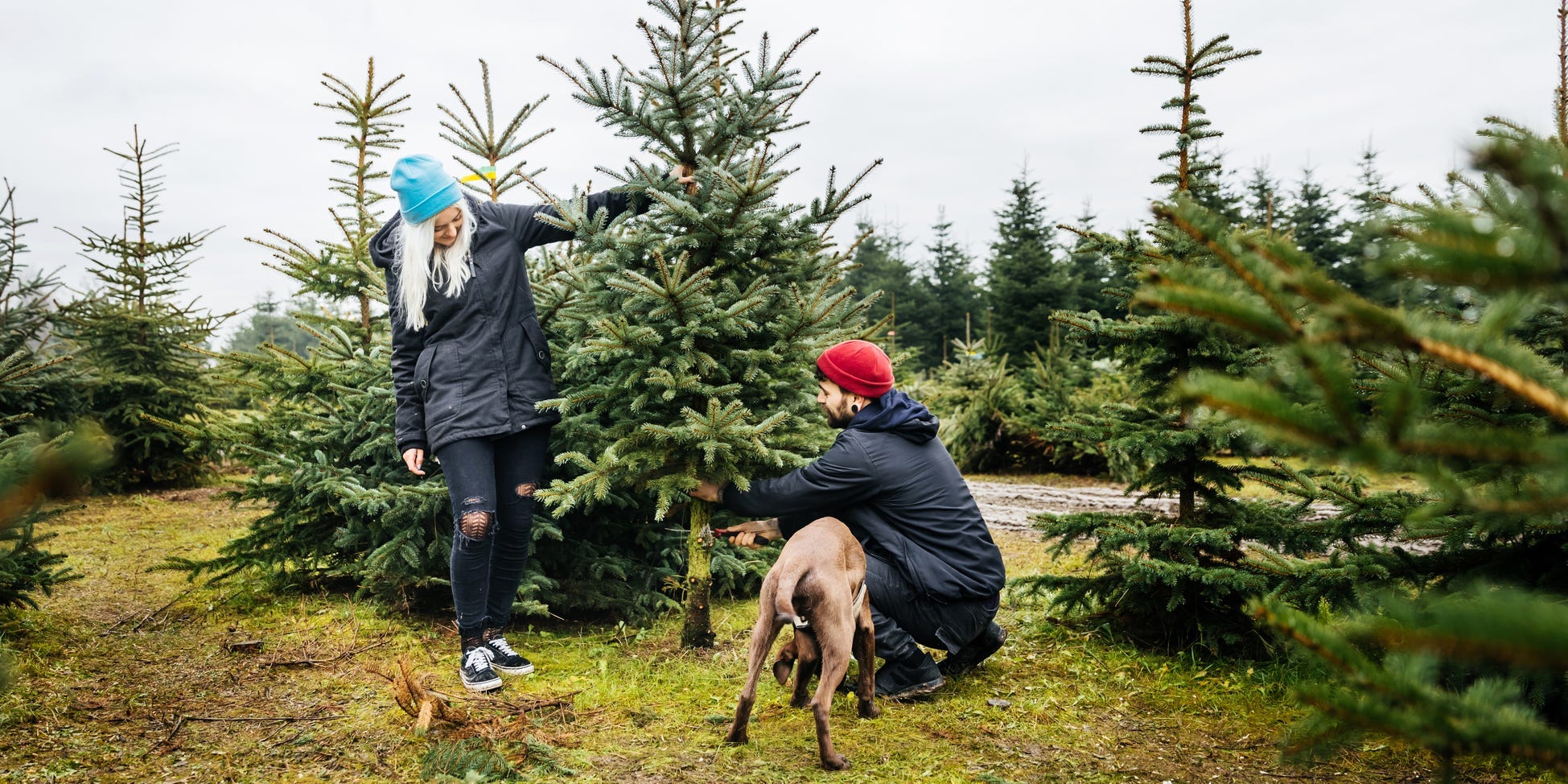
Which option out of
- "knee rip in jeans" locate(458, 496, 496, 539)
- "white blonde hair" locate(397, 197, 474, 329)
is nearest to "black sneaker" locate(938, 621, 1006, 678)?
"knee rip in jeans" locate(458, 496, 496, 539)

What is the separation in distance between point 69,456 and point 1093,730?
3.47 m

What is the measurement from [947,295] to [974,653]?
27.5 m

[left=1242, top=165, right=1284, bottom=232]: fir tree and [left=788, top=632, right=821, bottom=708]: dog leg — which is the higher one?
[left=1242, top=165, right=1284, bottom=232]: fir tree

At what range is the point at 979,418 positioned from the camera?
1343 centimetres

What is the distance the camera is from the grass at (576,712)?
2.92 meters

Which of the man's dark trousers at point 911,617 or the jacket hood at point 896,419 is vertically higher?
the jacket hood at point 896,419

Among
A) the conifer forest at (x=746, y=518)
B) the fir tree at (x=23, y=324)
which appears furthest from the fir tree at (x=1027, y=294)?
→ the fir tree at (x=23, y=324)

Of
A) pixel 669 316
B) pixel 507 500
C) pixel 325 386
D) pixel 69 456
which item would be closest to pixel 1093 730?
pixel 669 316

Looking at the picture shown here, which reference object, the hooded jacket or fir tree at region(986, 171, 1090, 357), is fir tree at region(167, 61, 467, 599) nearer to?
the hooded jacket

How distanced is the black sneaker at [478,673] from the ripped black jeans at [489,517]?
0.11m

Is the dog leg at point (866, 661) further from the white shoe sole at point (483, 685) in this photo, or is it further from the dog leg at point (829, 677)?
the white shoe sole at point (483, 685)

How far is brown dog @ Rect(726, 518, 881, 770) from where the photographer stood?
2.97 metres

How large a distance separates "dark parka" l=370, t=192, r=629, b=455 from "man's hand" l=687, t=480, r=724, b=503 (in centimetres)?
83

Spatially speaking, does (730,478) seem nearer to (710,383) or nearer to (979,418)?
(710,383)
